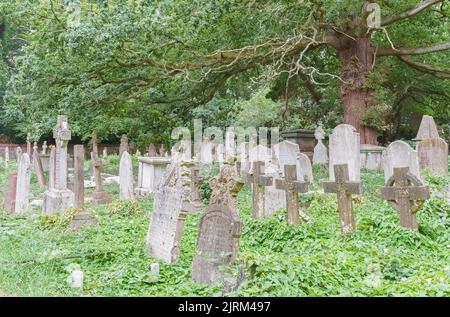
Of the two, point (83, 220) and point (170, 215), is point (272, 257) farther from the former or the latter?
point (83, 220)

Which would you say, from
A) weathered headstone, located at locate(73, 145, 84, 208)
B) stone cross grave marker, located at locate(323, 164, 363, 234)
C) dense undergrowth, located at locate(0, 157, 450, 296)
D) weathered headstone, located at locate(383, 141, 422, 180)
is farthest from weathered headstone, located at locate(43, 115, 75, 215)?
weathered headstone, located at locate(383, 141, 422, 180)

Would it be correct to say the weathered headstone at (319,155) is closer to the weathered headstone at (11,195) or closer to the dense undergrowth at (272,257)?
the dense undergrowth at (272,257)

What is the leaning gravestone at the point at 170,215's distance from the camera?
6.68m

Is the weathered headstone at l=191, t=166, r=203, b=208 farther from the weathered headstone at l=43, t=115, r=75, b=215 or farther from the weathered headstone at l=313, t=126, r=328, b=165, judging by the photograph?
the weathered headstone at l=313, t=126, r=328, b=165

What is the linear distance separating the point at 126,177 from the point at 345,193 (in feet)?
23.5

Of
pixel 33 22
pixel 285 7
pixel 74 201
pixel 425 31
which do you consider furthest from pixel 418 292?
pixel 425 31

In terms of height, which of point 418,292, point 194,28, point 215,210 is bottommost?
point 418,292

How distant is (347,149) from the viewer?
12938mm

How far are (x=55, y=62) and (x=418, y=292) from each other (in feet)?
43.3

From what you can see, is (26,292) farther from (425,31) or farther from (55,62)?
(425,31)

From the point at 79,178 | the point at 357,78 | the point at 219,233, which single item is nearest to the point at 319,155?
the point at 357,78

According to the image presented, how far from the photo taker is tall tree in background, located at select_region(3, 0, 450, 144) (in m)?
14.0

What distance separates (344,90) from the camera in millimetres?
17328

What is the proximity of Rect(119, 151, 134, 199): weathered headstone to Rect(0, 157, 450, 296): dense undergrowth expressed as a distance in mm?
2944
